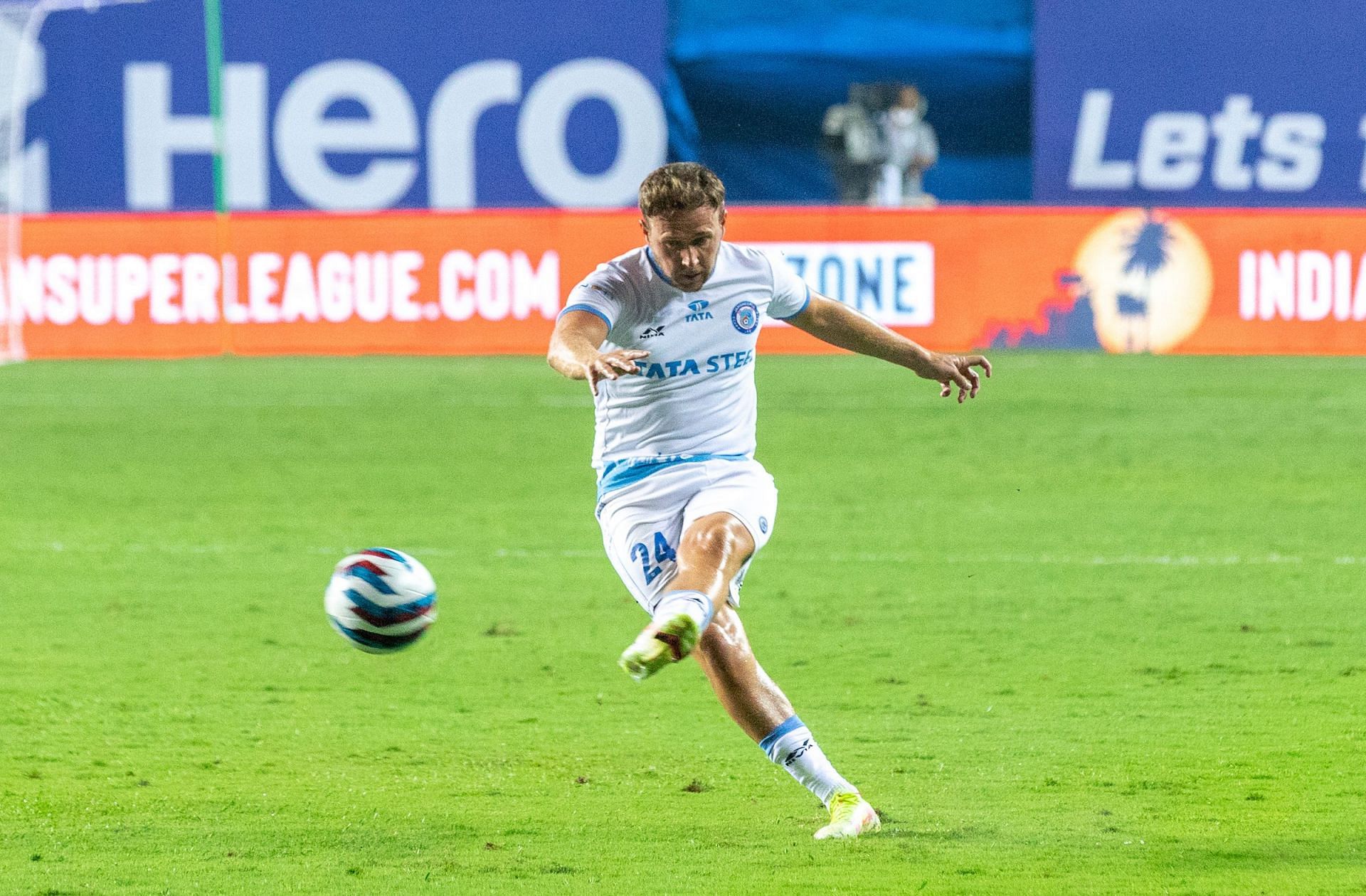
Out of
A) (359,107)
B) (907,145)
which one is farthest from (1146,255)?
(359,107)

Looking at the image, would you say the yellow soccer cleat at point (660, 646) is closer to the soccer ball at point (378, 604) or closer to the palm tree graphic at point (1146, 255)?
the soccer ball at point (378, 604)

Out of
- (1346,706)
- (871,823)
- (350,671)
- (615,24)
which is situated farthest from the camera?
(615,24)

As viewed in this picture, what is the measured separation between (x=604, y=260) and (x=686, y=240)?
1561cm

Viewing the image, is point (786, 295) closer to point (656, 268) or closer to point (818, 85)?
point (656, 268)

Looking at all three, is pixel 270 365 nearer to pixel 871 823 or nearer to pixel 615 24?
pixel 615 24

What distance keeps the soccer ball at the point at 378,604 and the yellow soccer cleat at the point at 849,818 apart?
1.43 m

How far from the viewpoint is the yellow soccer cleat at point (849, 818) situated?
5.76m

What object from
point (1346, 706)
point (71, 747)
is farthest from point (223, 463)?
point (1346, 706)

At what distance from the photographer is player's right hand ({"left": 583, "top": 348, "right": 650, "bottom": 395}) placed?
5.23 meters

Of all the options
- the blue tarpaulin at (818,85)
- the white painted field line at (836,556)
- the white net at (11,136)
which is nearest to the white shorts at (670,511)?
the white painted field line at (836,556)

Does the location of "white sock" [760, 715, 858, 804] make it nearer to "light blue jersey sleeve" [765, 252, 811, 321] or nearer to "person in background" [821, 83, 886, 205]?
"light blue jersey sleeve" [765, 252, 811, 321]

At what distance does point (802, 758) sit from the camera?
586cm

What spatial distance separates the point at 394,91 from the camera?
30188 mm

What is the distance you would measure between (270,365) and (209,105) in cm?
1062
